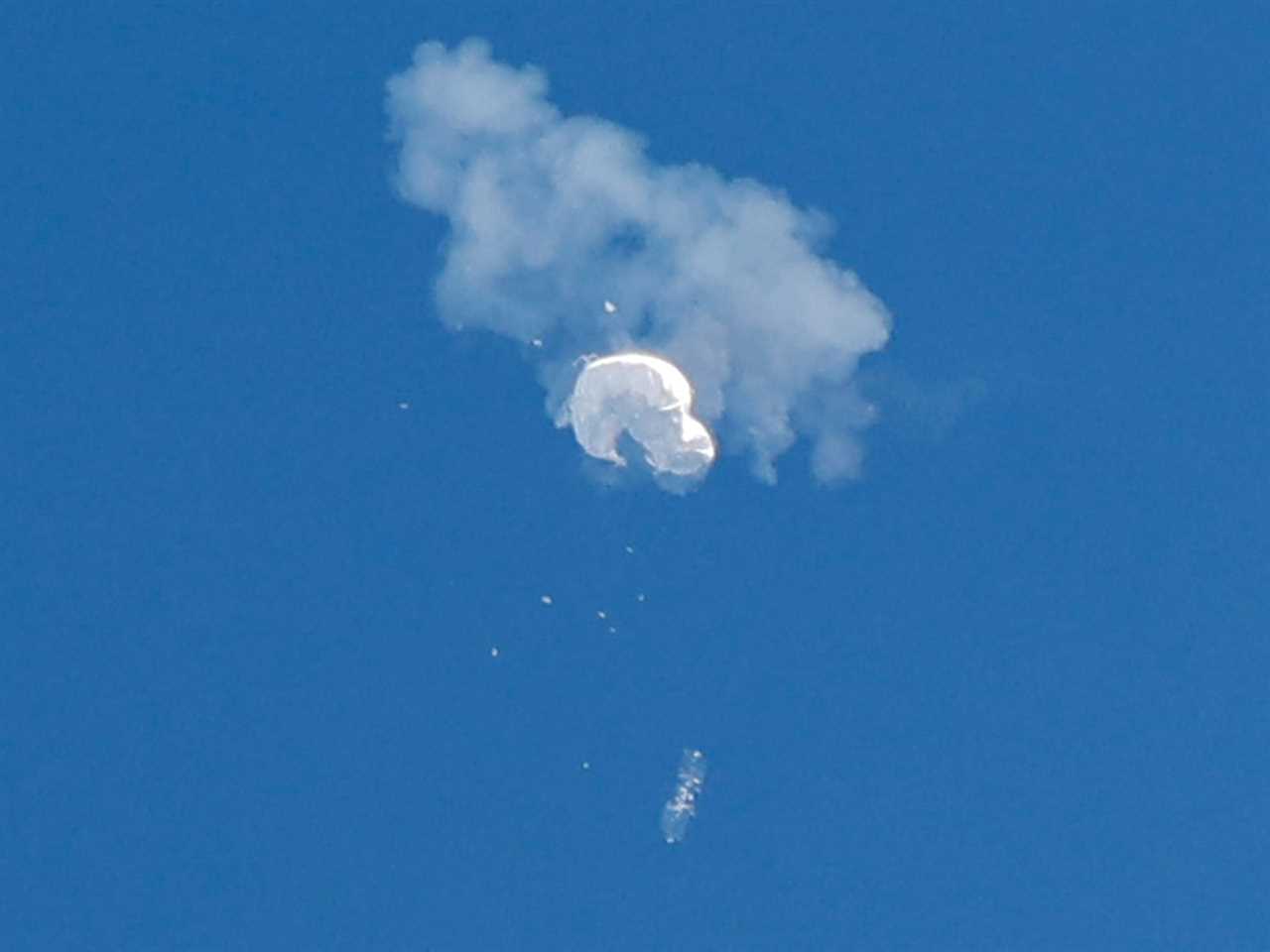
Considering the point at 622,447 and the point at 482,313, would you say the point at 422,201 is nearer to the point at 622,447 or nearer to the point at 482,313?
the point at 482,313

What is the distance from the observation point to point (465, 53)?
6.64 meters

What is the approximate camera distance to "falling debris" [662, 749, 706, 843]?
260 inches

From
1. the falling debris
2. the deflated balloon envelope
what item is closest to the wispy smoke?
the deflated balloon envelope

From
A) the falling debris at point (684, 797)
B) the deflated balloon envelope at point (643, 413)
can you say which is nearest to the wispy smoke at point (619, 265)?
the deflated balloon envelope at point (643, 413)

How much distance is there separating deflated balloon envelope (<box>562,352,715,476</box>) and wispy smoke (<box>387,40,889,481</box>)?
0.29ft

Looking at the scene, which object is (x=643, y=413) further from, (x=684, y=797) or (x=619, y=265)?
(x=684, y=797)

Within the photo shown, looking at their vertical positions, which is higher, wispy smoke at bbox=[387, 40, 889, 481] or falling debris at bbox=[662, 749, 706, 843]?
wispy smoke at bbox=[387, 40, 889, 481]

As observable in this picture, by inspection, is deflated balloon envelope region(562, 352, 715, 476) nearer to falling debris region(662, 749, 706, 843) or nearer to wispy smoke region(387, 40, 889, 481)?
wispy smoke region(387, 40, 889, 481)

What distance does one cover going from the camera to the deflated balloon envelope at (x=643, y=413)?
6.51 meters

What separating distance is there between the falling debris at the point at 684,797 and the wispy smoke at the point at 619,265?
1.55m

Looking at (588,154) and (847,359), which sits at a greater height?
(588,154)


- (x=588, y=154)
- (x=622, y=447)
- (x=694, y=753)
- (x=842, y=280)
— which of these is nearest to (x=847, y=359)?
(x=842, y=280)

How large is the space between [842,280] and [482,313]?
6.25 feet

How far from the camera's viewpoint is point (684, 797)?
6609 mm
